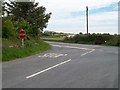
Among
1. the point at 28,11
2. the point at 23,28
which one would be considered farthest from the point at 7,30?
the point at 28,11

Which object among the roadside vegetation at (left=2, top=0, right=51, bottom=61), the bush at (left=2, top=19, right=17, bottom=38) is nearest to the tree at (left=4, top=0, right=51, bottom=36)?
the roadside vegetation at (left=2, top=0, right=51, bottom=61)

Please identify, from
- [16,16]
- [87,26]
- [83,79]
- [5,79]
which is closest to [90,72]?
[83,79]

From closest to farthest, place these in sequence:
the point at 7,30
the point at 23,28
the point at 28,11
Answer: the point at 7,30 < the point at 23,28 < the point at 28,11

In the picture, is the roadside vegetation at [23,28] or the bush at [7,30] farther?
the bush at [7,30]

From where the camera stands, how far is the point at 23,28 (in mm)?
39250

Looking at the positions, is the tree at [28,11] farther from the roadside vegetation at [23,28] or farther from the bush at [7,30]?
the bush at [7,30]

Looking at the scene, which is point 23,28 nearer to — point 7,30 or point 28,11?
point 7,30

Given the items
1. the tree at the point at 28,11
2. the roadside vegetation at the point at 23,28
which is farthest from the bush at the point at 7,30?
the tree at the point at 28,11

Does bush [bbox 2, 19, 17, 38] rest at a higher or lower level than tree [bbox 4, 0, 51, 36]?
lower

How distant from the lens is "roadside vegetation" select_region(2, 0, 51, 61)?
86.3ft

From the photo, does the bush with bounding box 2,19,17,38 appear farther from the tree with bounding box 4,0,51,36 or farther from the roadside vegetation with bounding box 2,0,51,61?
the tree with bounding box 4,0,51,36

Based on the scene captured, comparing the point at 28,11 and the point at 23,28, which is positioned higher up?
the point at 28,11

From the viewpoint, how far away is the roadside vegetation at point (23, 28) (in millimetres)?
26312

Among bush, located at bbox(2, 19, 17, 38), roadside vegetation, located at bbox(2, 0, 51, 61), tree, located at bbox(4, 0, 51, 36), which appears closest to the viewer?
roadside vegetation, located at bbox(2, 0, 51, 61)
